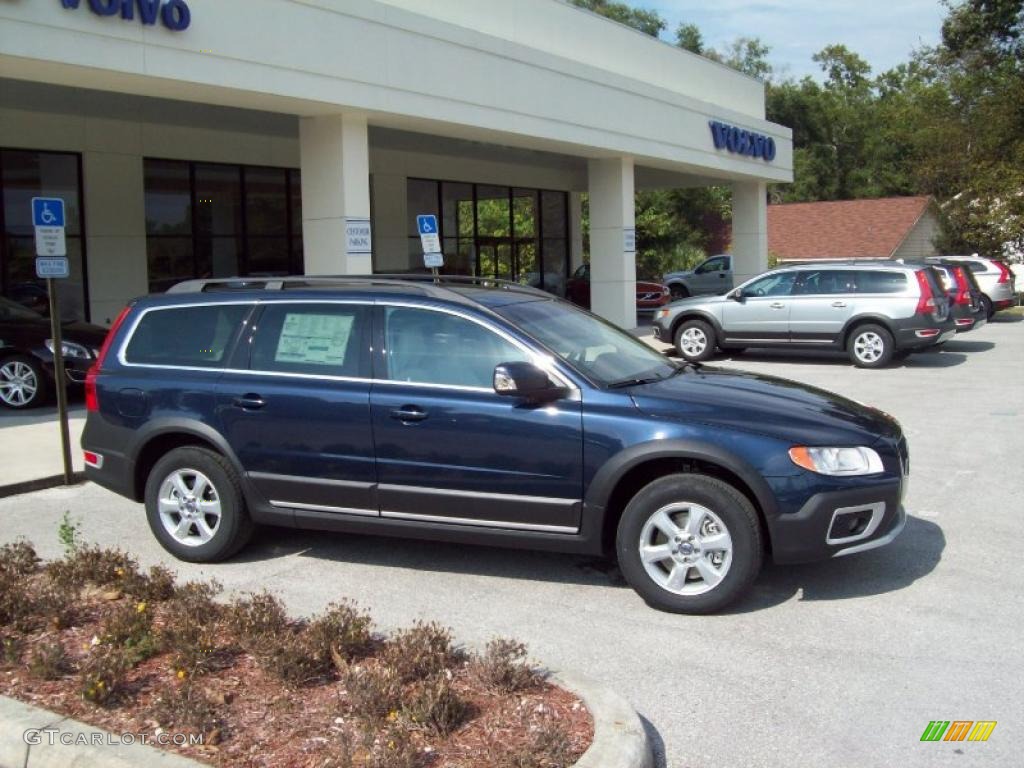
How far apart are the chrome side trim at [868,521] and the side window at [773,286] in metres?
12.4

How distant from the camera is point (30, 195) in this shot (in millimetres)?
17266

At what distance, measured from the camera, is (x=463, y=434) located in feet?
18.8

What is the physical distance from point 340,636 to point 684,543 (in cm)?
191

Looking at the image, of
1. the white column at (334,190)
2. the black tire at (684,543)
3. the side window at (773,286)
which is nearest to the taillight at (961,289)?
the side window at (773,286)

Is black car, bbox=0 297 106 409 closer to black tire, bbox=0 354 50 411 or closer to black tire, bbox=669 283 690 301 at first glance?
black tire, bbox=0 354 50 411

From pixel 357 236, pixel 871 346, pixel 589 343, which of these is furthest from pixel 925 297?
pixel 589 343

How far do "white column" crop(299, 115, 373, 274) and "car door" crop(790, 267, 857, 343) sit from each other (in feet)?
24.3

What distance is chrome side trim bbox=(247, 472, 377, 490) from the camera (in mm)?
5980

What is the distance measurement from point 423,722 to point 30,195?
16219 mm

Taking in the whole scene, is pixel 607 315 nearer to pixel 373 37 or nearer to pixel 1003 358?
pixel 1003 358

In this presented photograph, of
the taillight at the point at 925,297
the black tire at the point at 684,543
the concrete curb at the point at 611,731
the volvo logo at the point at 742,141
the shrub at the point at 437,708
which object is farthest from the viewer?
the volvo logo at the point at 742,141

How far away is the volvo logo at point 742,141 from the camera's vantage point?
2414cm

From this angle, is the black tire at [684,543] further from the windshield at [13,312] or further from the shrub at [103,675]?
the windshield at [13,312]

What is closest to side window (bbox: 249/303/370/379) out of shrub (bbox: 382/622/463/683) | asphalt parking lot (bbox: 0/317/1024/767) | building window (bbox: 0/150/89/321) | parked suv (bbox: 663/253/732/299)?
asphalt parking lot (bbox: 0/317/1024/767)
